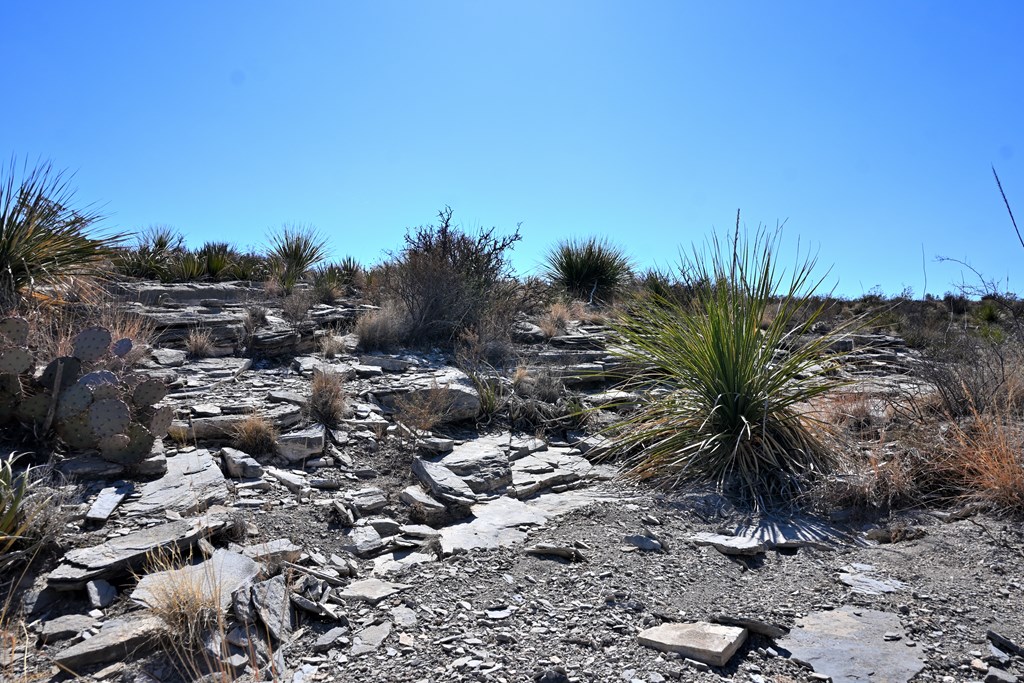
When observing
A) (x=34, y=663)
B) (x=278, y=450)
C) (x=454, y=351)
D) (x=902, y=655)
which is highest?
(x=454, y=351)

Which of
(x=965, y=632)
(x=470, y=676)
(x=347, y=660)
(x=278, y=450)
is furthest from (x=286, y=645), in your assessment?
(x=965, y=632)

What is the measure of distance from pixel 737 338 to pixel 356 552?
369 centimetres

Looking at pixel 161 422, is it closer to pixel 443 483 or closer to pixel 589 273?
pixel 443 483

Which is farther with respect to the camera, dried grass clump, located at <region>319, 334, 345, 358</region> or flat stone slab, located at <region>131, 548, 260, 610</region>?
dried grass clump, located at <region>319, 334, 345, 358</region>

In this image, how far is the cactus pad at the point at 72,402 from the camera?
5.33 meters

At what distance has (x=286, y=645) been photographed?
3.54m

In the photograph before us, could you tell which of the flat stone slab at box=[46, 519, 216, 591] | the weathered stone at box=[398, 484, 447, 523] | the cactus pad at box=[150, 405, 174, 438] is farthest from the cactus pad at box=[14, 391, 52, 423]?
the weathered stone at box=[398, 484, 447, 523]

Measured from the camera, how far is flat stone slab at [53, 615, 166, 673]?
10.9 ft

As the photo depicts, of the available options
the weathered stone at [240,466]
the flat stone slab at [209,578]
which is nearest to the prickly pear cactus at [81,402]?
the weathered stone at [240,466]

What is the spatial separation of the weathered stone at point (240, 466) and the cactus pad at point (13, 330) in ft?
5.87

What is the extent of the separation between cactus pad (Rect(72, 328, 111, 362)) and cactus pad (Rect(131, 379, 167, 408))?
1.41 ft

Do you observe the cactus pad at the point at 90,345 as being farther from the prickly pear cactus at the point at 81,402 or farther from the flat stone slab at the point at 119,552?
the flat stone slab at the point at 119,552

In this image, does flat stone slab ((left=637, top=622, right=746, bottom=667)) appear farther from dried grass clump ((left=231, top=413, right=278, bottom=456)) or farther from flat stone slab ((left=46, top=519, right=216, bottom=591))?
dried grass clump ((left=231, top=413, right=278, bottom=456))

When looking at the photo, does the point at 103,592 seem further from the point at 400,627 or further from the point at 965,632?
the point at 965,632
